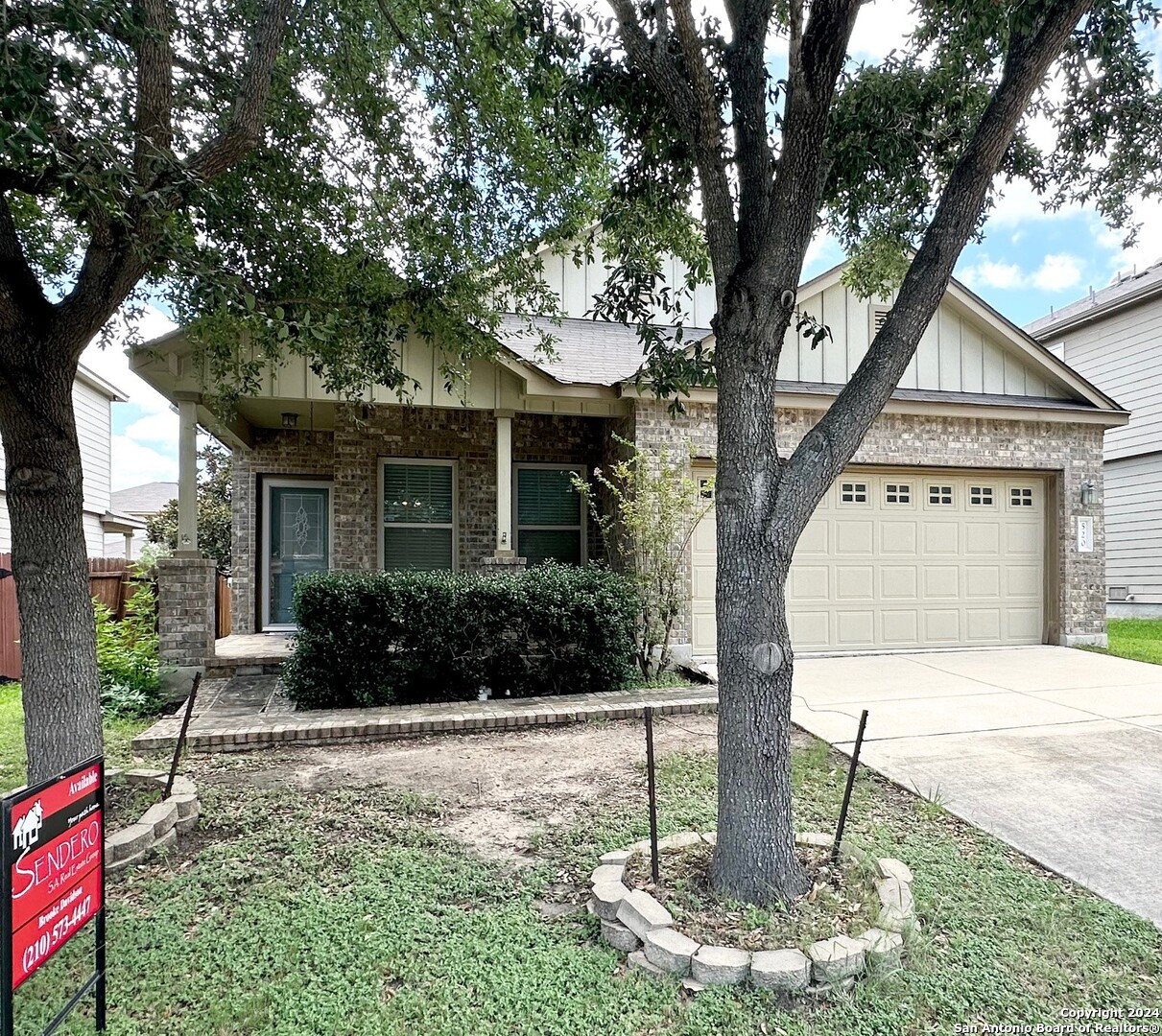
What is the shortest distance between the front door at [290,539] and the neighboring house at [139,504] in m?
12.6

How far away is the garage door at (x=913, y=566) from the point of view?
892 centimetres

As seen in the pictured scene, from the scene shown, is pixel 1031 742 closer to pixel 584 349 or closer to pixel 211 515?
Answer: pixel 584 349

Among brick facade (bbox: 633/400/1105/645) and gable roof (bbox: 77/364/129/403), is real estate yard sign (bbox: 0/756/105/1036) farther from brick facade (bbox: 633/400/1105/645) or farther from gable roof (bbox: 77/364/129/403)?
gable roof (bbox: 77/364/129/403)

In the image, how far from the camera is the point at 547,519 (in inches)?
381

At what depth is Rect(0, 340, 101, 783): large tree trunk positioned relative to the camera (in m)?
3.38

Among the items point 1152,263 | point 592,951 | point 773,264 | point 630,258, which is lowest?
point 592,951

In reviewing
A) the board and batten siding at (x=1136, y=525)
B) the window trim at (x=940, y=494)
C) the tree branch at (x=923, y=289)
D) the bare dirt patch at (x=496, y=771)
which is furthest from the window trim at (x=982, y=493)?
the tree branch at (x=923, y=289)

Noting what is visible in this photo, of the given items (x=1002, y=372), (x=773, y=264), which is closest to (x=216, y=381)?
(x=773, y=264)

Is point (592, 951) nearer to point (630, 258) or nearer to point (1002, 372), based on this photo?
point (630, 258)

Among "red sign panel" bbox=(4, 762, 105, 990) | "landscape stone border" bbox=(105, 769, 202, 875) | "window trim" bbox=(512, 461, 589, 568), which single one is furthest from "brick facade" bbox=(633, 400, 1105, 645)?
"red sign panel" bbox=(4, 762, 105, 990)

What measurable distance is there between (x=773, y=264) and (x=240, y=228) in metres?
3.95

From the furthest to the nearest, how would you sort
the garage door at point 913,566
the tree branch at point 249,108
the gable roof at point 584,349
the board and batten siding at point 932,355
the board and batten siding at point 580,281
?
the board and batten siding at point 580,281 → the board and batten siding at point 932,355 → the garage door at point 913,566 → the gable roof at point 584,349 → the tree branch at point 249,108

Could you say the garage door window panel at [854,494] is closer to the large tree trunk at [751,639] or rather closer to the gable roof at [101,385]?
the large tree trunk at [751,639]

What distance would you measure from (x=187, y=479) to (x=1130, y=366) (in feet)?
57.5
